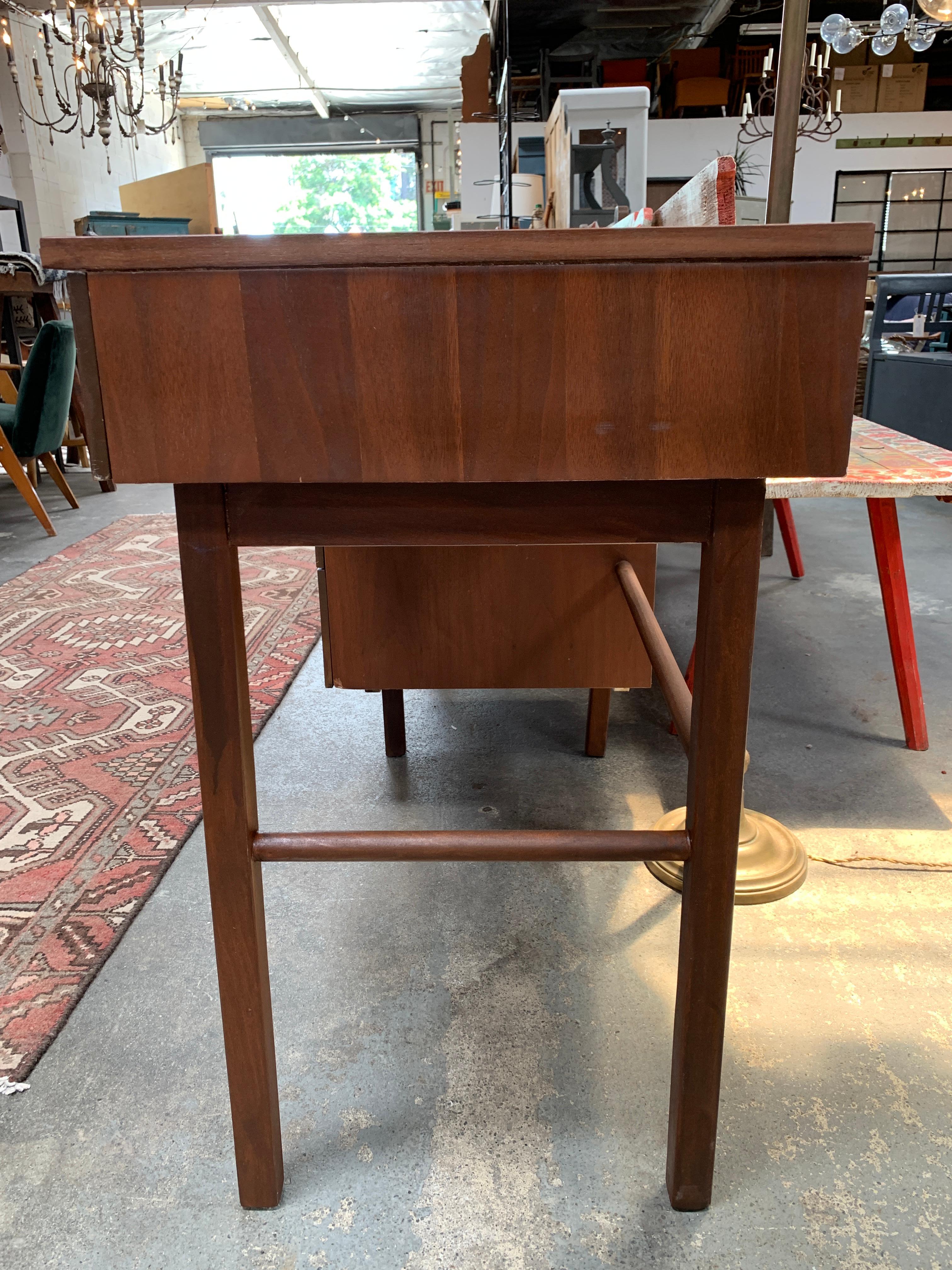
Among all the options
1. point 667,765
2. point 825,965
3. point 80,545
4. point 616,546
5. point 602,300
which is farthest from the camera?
point 80,545

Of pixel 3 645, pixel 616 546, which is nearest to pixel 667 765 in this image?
pixel 616 546

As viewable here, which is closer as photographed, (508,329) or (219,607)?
(508,329)

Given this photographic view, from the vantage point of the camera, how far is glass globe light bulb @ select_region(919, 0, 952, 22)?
3.36m

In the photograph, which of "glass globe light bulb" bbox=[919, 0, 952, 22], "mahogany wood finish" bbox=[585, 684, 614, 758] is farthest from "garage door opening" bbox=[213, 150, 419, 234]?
"mahogany wood finish" bbox=[585, 684, 614, 758]

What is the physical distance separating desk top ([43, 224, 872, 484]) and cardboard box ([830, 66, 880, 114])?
8656mm

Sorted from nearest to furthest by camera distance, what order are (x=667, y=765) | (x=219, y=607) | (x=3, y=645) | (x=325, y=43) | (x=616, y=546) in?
(x=219, y=607)
(x=616, y=546)
(x=667, y=765)
(x=3, y=645)
(x=325, y=43)

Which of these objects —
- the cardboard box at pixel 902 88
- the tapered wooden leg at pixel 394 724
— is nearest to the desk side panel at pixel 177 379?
the tapered wooden leg at pixel 394 724

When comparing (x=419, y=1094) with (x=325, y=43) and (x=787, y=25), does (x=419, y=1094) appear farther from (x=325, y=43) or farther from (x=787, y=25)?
(x=325, y=43)

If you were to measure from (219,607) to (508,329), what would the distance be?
12.0 inches

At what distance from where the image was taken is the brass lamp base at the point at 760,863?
1.28 meters

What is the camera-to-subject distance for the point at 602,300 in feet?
1.89

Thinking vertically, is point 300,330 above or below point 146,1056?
above

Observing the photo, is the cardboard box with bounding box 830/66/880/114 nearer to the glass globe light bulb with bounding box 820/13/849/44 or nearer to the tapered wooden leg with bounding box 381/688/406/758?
the glass globe light bulb with bounding box 820/13/849/44

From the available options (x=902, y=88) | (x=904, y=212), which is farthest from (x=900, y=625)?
(x=902, y=88)
